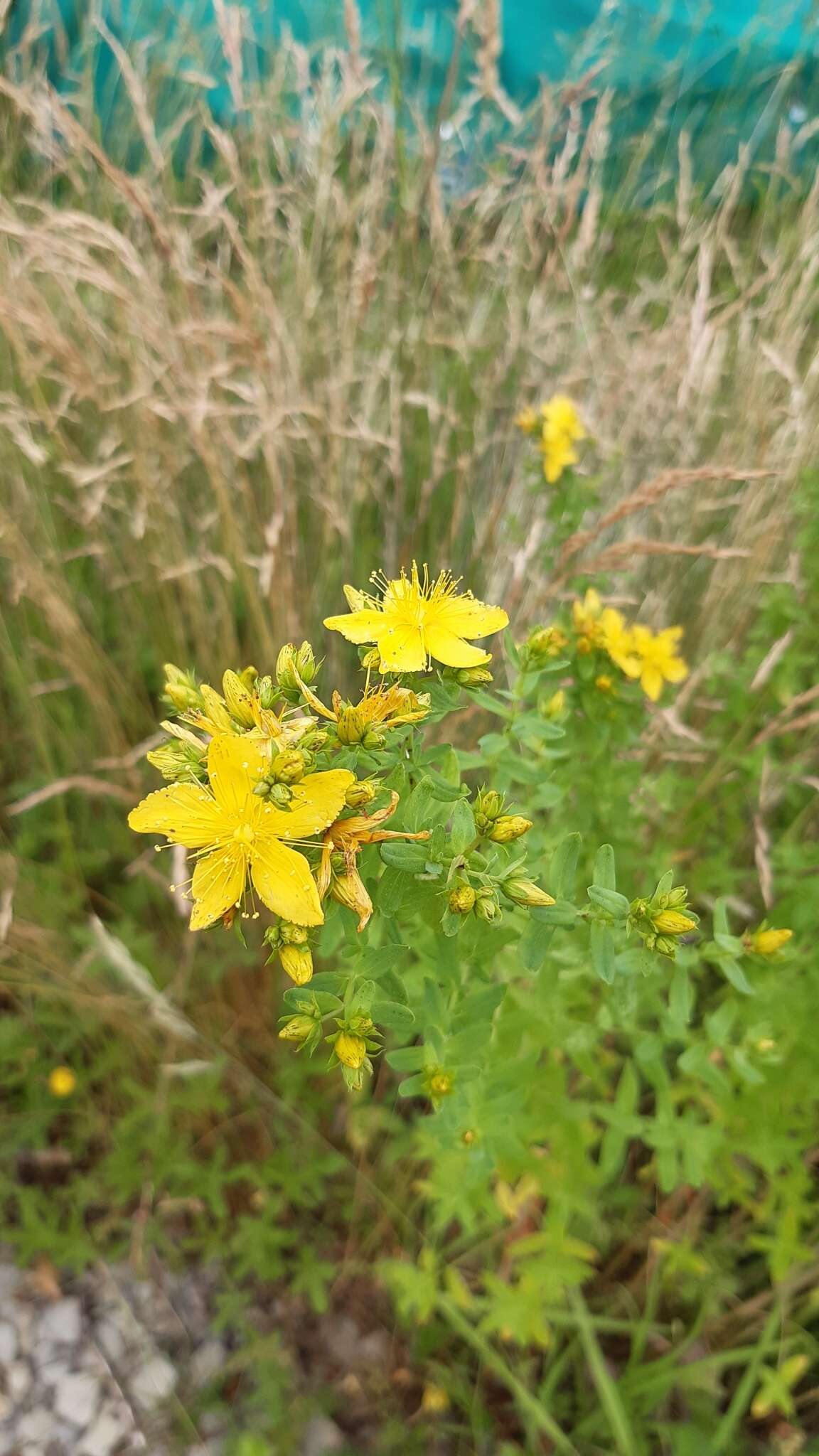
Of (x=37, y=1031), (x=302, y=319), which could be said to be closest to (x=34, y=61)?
(x=302, y=319)

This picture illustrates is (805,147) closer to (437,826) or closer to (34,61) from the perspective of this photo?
(34,61)

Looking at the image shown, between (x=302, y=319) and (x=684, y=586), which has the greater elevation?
(x=302, y=319)

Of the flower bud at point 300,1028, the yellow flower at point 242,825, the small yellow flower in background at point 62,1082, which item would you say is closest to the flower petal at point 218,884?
the yellow flower at point 242,825

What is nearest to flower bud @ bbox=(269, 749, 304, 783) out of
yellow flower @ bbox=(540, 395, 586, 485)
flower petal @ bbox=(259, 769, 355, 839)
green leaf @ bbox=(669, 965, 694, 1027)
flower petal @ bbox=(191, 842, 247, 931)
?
flower petal @ bbox=(259, 769, 355, 839)

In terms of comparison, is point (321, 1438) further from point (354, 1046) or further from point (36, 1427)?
point (354, 1046)

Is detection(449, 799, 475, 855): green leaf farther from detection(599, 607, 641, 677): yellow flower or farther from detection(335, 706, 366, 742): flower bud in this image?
detection(599, 607, 641, 677): yellow flower

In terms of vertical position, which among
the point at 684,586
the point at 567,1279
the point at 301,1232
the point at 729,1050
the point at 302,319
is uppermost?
the point at 302,319
